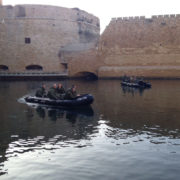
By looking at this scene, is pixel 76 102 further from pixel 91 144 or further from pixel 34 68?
pixel 34 68

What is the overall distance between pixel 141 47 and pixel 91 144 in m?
24.7

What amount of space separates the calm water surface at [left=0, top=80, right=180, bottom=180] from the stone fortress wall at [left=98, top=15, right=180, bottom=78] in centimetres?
1868

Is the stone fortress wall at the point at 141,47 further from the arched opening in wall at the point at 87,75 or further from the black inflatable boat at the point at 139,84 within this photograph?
the black inflatable boat at the point at 139,84

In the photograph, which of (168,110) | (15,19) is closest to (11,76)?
(15,19)

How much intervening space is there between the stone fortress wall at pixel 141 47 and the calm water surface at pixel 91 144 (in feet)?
61.3

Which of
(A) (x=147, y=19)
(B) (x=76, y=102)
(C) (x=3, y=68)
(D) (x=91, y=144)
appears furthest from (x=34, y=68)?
(D) (x=91, y=144)

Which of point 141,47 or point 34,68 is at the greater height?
point 141,47

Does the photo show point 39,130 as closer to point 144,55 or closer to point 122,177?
point 122,177

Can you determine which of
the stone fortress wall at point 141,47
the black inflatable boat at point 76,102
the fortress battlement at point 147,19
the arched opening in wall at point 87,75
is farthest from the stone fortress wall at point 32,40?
the black inflatable boat at point 76,102

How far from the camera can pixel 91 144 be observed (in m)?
7.29

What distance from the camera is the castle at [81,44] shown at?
98.2ft

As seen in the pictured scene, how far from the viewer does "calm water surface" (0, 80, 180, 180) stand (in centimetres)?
557

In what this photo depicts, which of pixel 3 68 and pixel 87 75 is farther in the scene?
pixel 87 75

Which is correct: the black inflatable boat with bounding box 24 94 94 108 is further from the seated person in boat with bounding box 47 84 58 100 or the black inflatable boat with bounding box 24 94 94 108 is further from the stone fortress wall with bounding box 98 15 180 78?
the stone fortress wall with bounding box 98 15 180 78
